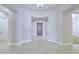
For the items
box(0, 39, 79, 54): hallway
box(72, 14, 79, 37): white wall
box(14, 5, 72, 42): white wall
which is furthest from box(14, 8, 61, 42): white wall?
box(72, 14, 79, 37): white wall

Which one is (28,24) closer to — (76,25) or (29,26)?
(29,26)

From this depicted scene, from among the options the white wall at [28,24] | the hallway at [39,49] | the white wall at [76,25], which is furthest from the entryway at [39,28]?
the hallway at [39,49]

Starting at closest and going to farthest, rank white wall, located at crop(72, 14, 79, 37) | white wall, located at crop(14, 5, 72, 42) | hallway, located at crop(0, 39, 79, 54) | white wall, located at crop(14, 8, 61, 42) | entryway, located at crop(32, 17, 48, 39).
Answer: hallway, located at crop(0, 39, 79, 54) < white wall, located at crop(14, 5, 72, 42) < white wall, located at crop(14, 8, 61, 42) < white wall, located at crop(72, 14, 79, 37) < entryway, located at crop(32, 17, 48, 39)

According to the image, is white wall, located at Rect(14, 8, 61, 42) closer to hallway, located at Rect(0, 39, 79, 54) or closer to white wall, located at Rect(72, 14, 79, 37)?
hallway, located at Rect(0, 39, 79, 54)

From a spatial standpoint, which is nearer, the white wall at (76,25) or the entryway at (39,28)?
the white wall at (76,25)

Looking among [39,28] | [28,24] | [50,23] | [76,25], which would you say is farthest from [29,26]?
[39,28]

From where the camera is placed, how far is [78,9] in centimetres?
739

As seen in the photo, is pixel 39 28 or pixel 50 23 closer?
pixel 50 23

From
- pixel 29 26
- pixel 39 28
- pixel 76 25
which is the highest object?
pixel 76 25

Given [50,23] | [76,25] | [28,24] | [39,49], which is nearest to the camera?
[39,49]

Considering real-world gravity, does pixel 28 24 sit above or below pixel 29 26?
above

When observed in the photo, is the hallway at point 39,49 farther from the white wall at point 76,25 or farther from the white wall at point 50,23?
the white wall at point 76,25

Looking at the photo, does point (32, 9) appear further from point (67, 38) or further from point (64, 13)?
point (67, 38)
